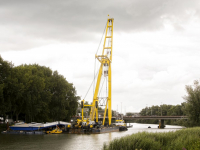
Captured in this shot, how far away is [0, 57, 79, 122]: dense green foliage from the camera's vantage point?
174ft

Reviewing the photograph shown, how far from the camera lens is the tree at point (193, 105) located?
150 ft

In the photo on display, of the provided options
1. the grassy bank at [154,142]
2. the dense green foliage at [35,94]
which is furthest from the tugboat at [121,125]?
the grassy bank at [154,142]

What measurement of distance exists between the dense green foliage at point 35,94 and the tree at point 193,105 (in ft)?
104

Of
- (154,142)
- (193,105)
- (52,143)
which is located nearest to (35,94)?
(52,143)

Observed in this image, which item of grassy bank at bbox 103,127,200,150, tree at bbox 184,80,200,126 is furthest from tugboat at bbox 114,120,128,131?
grassy bank at bbox 103,127,200,150

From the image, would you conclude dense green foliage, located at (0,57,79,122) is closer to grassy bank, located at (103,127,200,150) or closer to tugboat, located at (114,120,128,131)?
tugboat, located at (114,120,128,131)

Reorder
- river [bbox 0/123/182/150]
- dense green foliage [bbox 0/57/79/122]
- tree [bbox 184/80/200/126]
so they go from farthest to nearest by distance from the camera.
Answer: dense green foliage [bbox 0/57/79/122] → tree [bbox 184/80/200/126] → river [bbox 0/123/182/150]

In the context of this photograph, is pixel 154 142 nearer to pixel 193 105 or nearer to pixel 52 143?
pixel 52 143

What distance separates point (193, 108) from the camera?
45.9 m

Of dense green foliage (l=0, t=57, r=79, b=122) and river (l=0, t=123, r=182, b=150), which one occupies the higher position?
dense green foliage (l=0, t=57, r=79, b=122)

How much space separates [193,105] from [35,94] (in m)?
34.3

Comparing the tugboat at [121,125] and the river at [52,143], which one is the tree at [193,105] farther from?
the tugboat at [121,125]

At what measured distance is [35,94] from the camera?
62094 millimetres

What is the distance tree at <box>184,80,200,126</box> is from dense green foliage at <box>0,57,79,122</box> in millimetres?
31818
